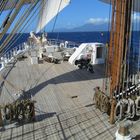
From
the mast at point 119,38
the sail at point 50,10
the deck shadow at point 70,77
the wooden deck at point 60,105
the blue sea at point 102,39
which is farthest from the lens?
the sail at point 50,10

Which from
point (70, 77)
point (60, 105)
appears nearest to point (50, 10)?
point (70, 77)

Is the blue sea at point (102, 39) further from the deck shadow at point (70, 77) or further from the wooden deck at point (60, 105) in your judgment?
the wooden deck at point (60, 105)

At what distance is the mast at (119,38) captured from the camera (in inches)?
333

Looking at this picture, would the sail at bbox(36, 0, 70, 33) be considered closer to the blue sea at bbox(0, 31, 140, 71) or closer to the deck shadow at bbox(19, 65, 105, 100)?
the blue sea at bbox(0, 31, 140, 71)

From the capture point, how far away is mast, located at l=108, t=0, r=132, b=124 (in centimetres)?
845

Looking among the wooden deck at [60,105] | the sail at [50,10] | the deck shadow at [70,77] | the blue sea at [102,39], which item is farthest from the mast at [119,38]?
the sail at [50,10]

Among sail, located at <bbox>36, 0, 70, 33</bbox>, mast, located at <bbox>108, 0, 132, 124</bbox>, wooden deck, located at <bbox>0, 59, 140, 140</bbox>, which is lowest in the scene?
wooden deck, located at <bbox>0, 59, 140, 140</bbox>

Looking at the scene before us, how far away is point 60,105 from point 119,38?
3284 millimetres

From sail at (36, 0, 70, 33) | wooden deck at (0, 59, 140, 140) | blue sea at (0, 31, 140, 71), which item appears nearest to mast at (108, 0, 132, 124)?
blue sea at (0, 31, 140, 71)

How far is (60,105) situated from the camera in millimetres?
9492

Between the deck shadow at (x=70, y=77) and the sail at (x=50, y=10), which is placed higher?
the sail at (x=50, y=10)

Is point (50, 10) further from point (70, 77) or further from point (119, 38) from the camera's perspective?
point (119, 38)

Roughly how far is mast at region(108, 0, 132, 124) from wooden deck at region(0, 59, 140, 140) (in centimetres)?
129

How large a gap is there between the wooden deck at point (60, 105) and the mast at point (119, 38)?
4.24 feet
